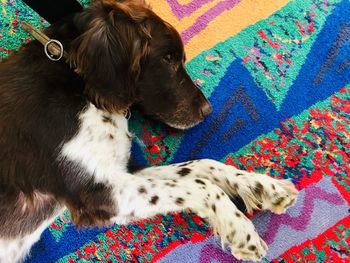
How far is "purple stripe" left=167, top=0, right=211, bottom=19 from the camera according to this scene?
295 cm

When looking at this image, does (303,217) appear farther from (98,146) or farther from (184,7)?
(184,7)

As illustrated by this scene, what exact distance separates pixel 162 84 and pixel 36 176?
801 millimetres

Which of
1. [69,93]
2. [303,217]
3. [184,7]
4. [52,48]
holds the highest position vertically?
[184,7]

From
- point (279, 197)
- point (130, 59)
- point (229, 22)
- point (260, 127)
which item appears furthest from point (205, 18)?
point (279, 197)

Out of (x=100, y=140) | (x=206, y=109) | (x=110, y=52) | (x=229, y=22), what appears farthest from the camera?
(x=229, y=22)

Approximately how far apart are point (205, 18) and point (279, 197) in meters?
1.29

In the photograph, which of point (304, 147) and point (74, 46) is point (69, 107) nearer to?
point (74, 46)

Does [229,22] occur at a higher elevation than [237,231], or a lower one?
higher

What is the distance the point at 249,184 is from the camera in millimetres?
2414

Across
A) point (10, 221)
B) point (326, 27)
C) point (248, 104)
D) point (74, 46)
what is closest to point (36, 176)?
point (10, 221)

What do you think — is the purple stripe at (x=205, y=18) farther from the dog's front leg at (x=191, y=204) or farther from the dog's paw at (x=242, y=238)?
the dog's paw at (x=242, y=238)

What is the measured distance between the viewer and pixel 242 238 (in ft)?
7.66

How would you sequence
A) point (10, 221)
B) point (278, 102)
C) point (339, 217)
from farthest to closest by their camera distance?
point (278, 102) < point (339, 217) < point (10, 221)

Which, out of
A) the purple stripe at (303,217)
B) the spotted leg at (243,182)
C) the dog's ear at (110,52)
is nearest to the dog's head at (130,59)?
the dog's ear at (110,52)
